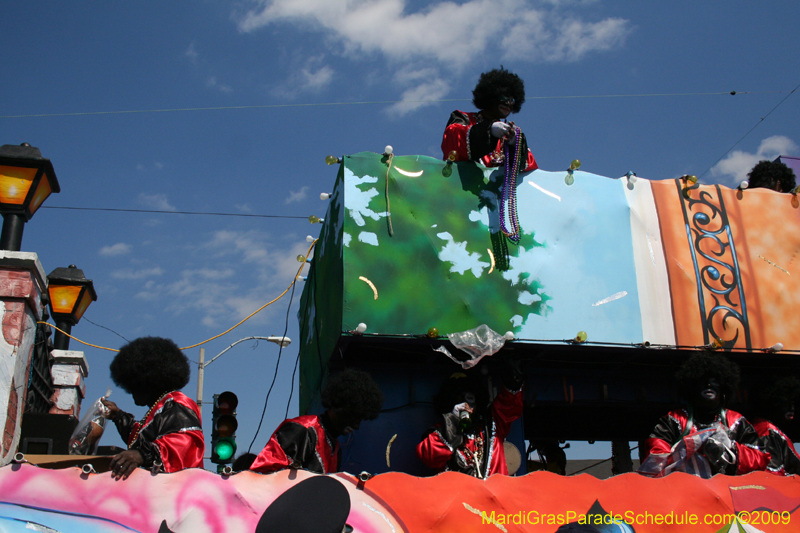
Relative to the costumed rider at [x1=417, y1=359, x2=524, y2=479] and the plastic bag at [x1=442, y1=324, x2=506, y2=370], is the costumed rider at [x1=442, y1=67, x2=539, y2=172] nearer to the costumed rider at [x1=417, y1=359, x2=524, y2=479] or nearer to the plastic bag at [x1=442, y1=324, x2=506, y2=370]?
the plastic bag at [x1=442, y1=324, x2=506, y2=370]

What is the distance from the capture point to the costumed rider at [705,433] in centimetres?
512

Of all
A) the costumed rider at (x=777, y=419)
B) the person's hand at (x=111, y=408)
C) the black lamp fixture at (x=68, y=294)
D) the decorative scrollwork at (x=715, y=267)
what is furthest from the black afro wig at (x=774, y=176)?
the black lamp fixture at (x=68, y=294)

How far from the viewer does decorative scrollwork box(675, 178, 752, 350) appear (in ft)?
22.1

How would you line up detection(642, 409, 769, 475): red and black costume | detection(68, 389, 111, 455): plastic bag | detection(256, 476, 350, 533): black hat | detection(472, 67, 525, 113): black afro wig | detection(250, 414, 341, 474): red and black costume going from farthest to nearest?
detection(472, 67, 525, 113): black afro wig, detection(642, 409, 769, 475): red and black costume, detection(250, 414, 341, 474): red and black costume, detection(68, 389, 111, 455): plastic bag, detection(256, 476, 350, 533): black hat

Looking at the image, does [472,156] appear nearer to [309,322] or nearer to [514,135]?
[514,135]

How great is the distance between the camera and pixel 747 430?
5.45m

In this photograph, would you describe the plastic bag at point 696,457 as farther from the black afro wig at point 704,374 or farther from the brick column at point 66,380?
the brick column at point 66,380

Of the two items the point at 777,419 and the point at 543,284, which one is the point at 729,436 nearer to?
the point at 777,419

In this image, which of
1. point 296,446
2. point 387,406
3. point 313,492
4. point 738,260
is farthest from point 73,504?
point 738,260

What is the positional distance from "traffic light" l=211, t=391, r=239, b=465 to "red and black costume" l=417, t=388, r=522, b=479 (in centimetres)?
229

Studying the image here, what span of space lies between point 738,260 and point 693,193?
0.80 m

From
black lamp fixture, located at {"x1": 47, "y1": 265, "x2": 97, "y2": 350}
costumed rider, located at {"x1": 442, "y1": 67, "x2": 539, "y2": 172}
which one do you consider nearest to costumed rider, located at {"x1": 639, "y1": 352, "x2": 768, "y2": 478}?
costumed rider, located at {"x1": 442, "y1": 67, "x2": 539, "y2": 172}

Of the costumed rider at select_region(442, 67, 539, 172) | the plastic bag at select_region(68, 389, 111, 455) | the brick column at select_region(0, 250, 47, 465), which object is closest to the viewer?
the plastic bag at select_region(68, 389, 111, 455)

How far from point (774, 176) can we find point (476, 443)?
504cm
